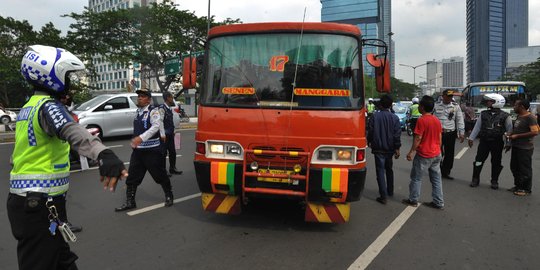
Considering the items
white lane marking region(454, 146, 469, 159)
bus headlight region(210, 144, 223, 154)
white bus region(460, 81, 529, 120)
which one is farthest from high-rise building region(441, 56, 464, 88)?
bus headlight region(210, 144, 223, 154)

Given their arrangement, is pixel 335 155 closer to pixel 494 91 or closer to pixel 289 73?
pixel 289 73

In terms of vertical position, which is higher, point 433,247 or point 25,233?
point 25,233

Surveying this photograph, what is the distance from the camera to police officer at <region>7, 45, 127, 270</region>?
2312mm

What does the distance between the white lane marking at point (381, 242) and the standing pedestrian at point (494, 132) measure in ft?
7.90

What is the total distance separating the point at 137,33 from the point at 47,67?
29.5 metres

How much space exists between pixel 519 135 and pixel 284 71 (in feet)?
15.0

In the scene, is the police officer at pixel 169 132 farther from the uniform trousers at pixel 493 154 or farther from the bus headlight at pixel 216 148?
the uniform trousers at pixel 493 154

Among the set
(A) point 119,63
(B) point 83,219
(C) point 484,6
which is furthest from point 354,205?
(C) point 484,6

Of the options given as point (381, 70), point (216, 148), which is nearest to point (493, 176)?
point (381, 70)

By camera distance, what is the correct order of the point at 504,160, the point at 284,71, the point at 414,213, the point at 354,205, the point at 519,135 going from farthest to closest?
the point at 504,160 → the point at 519,135 → the point at 354,205 → the point at 414,213 → the point at 284,71

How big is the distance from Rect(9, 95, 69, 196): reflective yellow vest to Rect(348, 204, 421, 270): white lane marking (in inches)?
104

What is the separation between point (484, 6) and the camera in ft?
298

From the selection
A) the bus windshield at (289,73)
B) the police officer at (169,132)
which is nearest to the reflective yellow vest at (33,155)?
the bus windshield at (289,73)

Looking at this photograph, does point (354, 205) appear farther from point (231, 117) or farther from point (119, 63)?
point (119, 63)
